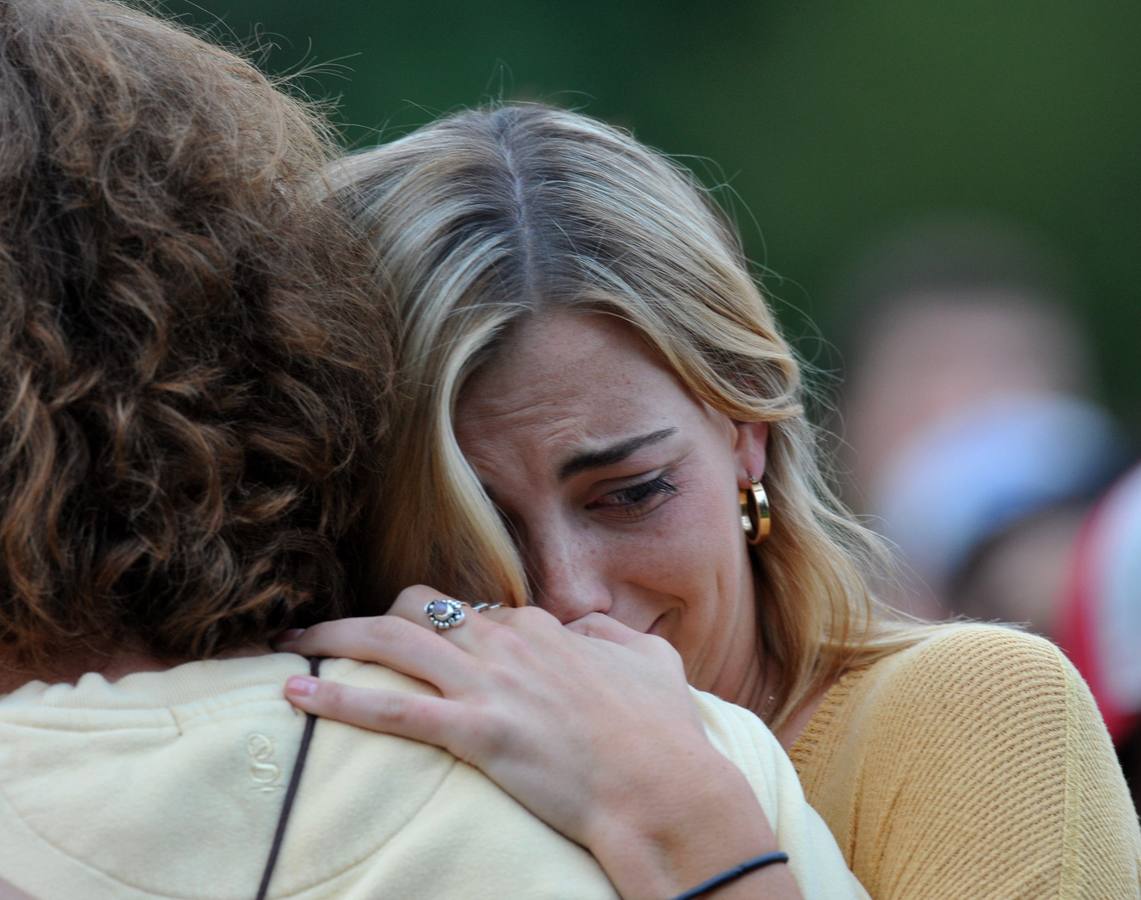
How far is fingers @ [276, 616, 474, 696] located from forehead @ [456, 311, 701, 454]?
553 mm

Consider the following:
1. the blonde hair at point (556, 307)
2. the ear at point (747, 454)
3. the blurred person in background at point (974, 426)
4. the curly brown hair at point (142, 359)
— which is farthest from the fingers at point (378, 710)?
the blurred person in background at point (974, 426)

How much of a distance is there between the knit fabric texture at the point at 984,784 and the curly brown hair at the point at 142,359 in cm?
85

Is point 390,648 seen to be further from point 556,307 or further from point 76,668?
point 556,307

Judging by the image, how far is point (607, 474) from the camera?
6.62 feet

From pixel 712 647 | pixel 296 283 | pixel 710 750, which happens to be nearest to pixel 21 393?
pixel 296 283

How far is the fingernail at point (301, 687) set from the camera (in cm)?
129

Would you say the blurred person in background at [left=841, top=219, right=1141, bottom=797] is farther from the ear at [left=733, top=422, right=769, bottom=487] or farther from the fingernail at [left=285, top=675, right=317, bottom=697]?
the fingernail at [left=285, top=675, right=317, bottom=697]

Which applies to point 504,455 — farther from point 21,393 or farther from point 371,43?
point 371,43

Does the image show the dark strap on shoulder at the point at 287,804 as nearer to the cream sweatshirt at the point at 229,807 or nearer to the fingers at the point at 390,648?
the cream sweatshirt at the point at 229,807

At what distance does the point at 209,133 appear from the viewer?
1.42 meters

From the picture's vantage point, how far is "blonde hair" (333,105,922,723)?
1926 millimetres

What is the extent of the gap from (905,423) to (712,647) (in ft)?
9.81

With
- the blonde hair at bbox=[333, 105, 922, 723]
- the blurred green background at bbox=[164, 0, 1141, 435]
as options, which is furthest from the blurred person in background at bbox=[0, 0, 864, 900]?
the blurred green background at bbox=[164, 0, 1141, 435]

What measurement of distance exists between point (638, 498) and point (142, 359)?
935 mm
